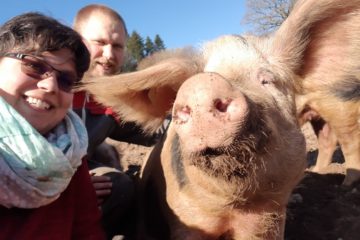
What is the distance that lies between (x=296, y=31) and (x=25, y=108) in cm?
164

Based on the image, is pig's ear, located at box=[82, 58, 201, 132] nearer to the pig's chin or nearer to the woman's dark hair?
the woman's dark hair

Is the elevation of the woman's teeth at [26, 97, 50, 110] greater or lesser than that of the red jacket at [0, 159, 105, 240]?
greater

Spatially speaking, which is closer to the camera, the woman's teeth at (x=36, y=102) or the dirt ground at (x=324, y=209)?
the woman's teeth at (x=36, y=102)

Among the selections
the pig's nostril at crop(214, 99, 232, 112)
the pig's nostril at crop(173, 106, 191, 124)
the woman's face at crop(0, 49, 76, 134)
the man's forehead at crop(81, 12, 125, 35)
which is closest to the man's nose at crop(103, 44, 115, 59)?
Answer: the man's forehead at crop(81, 12, 125, 35)

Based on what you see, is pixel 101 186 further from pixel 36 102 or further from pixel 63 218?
pixel 36 102

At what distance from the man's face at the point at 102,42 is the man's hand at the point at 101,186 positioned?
0.90 m

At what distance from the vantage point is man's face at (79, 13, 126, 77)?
348 cm

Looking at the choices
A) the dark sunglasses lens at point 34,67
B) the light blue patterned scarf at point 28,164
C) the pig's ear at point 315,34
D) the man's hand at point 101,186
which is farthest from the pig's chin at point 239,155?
the man's hand at point 101,186

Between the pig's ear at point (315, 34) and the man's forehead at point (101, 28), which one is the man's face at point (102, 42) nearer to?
the man's forehead at point (101, 28)

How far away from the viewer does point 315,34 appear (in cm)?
283

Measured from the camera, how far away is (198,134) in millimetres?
1857

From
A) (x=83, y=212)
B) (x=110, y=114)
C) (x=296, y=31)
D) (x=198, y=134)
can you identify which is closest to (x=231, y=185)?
(x=198, y=134)

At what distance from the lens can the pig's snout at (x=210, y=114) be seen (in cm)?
184

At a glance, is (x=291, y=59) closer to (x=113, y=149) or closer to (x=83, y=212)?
(x=83, y=212)
